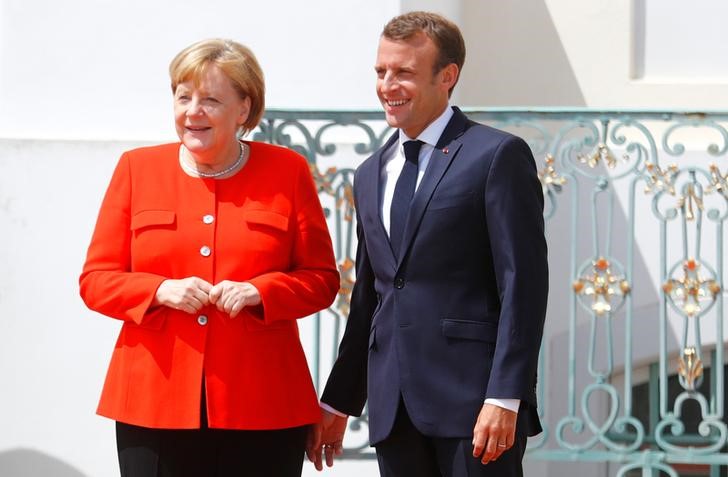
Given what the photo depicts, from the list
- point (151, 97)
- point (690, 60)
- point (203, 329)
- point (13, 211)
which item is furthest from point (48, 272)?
point (690, 60)

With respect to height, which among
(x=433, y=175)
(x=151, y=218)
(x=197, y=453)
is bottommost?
(x=197, y=453)

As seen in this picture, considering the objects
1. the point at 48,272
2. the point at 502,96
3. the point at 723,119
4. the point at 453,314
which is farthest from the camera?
the point at 502,96

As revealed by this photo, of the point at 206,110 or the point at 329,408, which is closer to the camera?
the point at 206,110

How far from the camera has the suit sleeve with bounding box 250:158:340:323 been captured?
355cm

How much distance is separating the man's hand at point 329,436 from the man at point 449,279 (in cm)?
30

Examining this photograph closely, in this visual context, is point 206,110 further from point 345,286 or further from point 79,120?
point 79,120

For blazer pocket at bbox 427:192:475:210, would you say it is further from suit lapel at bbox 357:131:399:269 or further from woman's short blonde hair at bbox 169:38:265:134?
woman's short blonde hair at bbox 169:38:265:134

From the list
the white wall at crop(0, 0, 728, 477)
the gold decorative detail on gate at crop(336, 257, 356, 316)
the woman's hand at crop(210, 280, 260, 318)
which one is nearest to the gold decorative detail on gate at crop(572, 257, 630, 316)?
the gold decorative detail on gate at crop(336, 257, 356, 316)

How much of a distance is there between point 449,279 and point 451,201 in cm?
18

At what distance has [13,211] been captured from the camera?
5.55 metres

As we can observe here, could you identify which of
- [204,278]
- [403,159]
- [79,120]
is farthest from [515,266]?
[79,120]

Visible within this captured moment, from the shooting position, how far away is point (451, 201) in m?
3.32

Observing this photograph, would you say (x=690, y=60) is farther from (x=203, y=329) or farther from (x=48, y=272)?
(x=203, y=329)

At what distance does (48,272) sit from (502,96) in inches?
103
